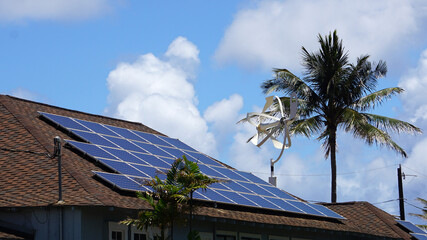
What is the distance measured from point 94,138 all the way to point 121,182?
13.9ft

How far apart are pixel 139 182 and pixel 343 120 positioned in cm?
2243

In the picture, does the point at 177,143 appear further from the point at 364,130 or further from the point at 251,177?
the point at 364,130

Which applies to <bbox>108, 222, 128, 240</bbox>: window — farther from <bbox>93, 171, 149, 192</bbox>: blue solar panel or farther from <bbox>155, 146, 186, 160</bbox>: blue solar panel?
<bbox>155, 146, 186, 160</bbox>: blue solar panel

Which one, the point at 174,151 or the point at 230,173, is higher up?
the point at 174,151

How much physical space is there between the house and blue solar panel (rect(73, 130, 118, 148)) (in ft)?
0.94

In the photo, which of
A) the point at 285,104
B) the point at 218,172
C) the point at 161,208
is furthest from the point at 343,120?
the point at 161,208

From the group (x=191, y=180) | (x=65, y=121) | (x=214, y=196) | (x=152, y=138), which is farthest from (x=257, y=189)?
(x=191, y=180)

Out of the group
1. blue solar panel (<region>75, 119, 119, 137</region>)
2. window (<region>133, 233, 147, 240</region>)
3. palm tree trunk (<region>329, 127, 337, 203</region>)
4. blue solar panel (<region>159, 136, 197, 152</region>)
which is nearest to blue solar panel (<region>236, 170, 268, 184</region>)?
blue solar panel (<region>159, 136, 197, 152</region>)

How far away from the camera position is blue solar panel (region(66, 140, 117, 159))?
2602 centimetres

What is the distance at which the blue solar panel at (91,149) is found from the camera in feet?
85.4

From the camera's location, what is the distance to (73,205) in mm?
21484

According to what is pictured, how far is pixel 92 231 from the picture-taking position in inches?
876

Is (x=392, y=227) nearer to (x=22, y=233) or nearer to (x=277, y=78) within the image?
(x=277, y=78)

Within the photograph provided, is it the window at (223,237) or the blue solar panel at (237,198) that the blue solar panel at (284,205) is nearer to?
the blue solar panel at (237,198)
